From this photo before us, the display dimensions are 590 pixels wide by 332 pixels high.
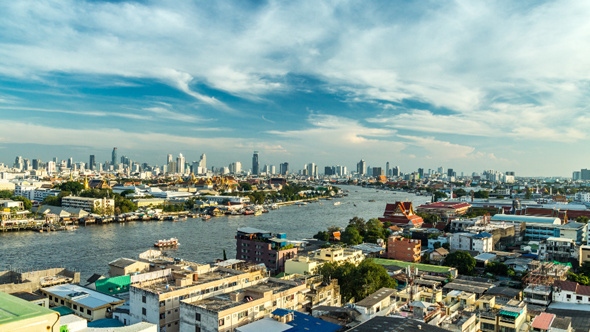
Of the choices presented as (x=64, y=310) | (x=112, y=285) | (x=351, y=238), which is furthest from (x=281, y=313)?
(x=351, y=238)

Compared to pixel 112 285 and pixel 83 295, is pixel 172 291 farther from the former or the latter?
pixel 112 285

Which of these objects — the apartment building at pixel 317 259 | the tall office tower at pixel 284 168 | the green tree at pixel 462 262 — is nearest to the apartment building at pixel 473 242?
the green tree at pixel 462 262

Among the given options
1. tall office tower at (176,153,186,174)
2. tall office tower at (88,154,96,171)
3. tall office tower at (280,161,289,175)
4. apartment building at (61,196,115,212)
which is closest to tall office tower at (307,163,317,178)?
tall office tower at (280,161,289,175)

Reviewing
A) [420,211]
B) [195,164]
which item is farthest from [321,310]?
[195,164]

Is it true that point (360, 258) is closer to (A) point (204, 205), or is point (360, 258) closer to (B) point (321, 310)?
(B) point (321, 310)

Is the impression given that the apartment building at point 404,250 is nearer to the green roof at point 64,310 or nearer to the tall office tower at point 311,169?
the green roof at point 64,310

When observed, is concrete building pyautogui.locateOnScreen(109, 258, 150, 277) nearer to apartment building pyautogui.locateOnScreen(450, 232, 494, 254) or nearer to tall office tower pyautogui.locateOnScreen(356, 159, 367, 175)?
apartment building pyautogui.locateOnScreen(450, 232, 494, 254)

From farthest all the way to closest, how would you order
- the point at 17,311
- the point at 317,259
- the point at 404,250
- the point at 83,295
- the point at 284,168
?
1. the point at 284,168
2. the point at 404,250
3. the point at 317,259
4. the point at 83,295
5. the point at 17,311
